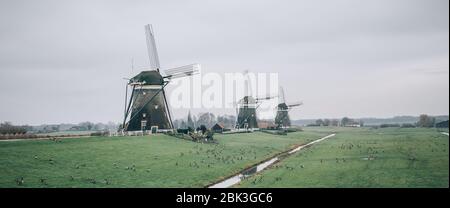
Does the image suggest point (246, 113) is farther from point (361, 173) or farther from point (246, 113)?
point (361, 173)

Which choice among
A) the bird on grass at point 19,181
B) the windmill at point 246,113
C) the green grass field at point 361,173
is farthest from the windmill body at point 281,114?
the bird on grass at point 19,181

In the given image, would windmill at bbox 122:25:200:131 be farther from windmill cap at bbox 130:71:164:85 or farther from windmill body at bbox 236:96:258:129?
windmill body at bbox 236:96:258:129

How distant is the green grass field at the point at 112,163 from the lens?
22797 millimetres

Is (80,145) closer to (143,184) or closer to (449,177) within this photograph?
(143,184)

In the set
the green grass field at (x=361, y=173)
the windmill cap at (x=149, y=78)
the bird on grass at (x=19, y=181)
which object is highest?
the windmill cap at (x=149, y=78)

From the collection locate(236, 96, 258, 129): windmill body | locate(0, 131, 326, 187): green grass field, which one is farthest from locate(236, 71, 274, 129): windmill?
locate(0, 131, 326, 187): green grass field

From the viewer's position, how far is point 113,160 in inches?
1153

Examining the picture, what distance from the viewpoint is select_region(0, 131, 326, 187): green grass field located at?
22797 millimetres

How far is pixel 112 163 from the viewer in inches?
1114

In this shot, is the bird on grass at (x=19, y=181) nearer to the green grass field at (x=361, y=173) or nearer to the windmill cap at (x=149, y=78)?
the green grass field at (x=361, y=173)

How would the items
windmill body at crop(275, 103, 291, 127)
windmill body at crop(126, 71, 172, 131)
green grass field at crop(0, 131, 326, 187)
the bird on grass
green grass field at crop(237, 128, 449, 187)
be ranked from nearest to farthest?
the bird on grass, green grass field at crop(0, 131, 326, 187), green grass field at crop(237, 128, 449, 187), windmill body at crop(126, 71, 172, 131), windmill body at crop(275, 103, 291, 127)
